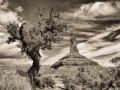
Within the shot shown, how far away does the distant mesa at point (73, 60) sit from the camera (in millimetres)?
142625

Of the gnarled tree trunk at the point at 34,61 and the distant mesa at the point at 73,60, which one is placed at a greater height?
the gnarled tree trunk at the point at 34,61

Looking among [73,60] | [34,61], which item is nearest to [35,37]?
[34,61]

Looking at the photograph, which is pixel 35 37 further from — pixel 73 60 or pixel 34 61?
pixel 73 60

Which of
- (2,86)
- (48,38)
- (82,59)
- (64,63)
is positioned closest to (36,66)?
(48,38)

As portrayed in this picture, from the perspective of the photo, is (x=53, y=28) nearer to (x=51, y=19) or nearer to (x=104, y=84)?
(x=51, y=19)

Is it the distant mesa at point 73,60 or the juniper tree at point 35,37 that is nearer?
the juniper tree at point 35,37

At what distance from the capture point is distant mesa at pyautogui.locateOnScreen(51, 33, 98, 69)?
5615 inches

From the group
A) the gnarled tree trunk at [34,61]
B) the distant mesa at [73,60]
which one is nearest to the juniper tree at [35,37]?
the gnarled tree trunk at [34,61]

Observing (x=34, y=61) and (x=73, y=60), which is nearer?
(x=34, y=61)

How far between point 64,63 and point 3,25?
115m

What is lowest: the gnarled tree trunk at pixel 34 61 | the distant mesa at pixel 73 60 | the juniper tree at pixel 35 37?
the distant mesa at pixel 73 60

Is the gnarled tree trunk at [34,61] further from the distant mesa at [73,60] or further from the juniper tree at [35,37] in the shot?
the distant mesa at [73,60]

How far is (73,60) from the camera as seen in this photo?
486 ft

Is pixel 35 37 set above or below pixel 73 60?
above
